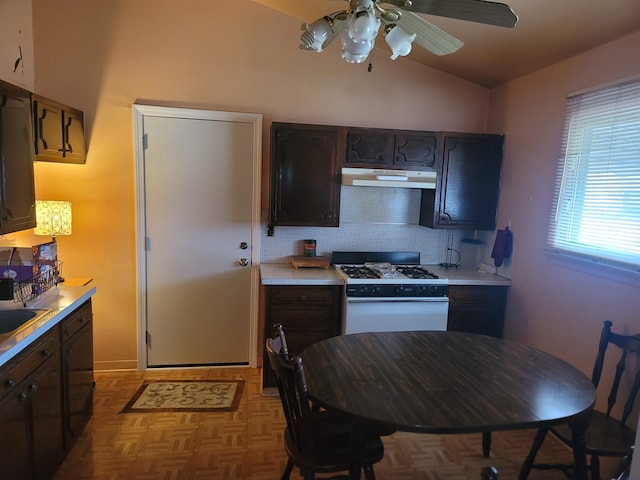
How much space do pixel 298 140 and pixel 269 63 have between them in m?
0.76

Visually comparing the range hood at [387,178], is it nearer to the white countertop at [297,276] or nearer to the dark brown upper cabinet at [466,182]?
the dark brown upper cabinet at [466,182]

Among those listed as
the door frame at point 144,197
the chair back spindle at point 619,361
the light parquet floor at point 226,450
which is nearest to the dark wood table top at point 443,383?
the chair back spindle at point 619,361

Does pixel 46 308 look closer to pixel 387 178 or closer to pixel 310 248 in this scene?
pixel 310 248

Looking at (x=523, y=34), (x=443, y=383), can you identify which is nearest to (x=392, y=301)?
(x=443, y=383)

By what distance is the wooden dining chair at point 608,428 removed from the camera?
1.97 m

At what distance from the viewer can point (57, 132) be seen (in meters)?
2.83

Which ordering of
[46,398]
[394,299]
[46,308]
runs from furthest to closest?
[394,299] < [46,308] < [46,398]

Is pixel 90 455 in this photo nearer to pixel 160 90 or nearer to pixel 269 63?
pixel 160 90

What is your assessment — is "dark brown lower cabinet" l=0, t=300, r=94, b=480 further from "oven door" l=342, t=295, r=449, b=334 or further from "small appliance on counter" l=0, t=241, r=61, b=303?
"oven door" l=342, t=295, r=449, b=334

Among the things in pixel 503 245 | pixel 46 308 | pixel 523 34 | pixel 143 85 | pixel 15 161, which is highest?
pixel 523 34

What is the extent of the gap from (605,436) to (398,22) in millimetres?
2131

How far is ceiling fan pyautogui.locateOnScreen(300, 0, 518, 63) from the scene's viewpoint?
149 cm

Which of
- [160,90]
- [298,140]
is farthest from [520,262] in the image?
[160,90]

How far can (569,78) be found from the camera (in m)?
2.81
